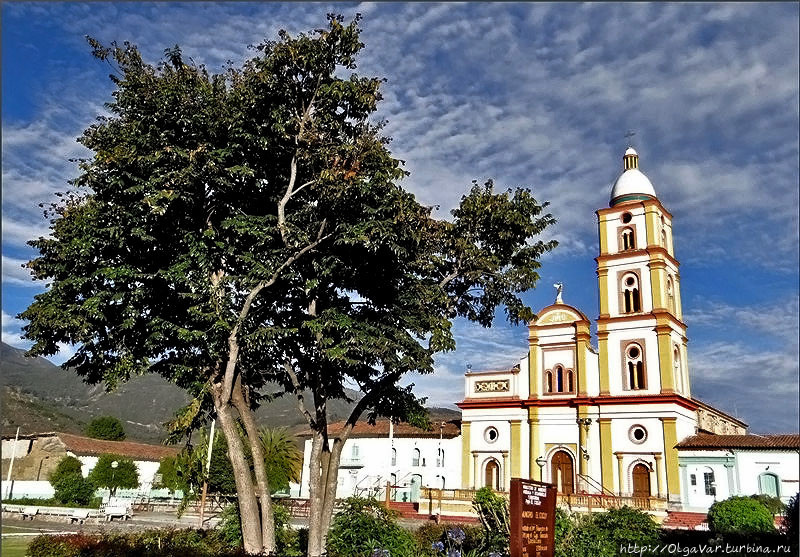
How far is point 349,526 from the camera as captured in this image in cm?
1513

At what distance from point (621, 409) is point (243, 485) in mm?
25501

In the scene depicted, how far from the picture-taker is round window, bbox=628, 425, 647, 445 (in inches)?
1364

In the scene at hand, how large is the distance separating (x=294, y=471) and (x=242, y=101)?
44.0 m

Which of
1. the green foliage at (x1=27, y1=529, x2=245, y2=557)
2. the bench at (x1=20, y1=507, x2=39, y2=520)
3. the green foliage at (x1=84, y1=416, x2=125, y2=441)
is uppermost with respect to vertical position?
the green foliage at (x1=84, y1=416, x2=125, y2=441)

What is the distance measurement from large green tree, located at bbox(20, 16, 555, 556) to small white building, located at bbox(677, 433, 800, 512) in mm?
21307

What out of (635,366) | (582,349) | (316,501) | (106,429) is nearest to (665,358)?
(635,366)

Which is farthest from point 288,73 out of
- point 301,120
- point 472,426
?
point 472,426

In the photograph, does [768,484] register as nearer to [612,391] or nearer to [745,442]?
[745,442]

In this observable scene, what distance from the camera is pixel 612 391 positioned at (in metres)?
36.3

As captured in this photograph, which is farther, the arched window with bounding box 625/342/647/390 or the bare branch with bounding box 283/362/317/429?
the arched window with bounding box 625/342/647/390

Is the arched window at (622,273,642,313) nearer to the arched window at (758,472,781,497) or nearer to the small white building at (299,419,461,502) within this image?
the arched window at (758,472,781,497)

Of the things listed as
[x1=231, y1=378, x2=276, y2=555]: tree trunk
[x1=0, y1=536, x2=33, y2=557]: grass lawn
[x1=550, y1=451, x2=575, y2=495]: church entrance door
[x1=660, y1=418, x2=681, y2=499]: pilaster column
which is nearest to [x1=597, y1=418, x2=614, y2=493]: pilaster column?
[x1=550, y1=451, x2=575, y2=495]: church entrance door

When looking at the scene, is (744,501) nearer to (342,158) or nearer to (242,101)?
(342,158)

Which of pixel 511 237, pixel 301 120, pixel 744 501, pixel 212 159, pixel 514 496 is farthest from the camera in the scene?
pixel 744 501
